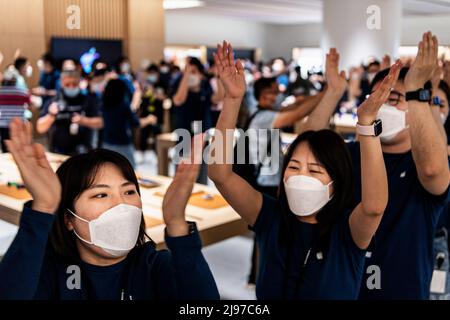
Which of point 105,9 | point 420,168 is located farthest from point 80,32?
point 420,168

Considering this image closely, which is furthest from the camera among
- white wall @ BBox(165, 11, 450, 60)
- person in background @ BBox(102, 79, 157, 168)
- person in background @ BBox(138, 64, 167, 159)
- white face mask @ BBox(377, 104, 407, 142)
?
white wall @ BBox(165, 11, 450, 60)

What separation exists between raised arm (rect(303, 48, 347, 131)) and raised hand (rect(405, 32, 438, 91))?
0.24 m

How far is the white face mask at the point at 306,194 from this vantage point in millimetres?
1088

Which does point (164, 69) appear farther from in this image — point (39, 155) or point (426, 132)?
point (39, 155)

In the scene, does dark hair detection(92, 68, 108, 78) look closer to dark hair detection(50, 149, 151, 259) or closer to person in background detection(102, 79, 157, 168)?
person in background detection(102, 79, 157, 168)

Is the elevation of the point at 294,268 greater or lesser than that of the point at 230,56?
lesser

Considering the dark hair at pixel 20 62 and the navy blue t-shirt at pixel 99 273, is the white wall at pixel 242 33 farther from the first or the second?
the navy blue t-shirt at pixel 99 273

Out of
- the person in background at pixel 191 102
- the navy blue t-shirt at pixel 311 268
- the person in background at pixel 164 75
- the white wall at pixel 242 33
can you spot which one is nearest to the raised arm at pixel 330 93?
the navy blue t-shirt at pixel 311 268

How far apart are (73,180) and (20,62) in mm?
256

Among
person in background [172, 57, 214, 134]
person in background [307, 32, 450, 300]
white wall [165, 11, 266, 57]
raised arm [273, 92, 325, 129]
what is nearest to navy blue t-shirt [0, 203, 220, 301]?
person in background [307, 32, 450, 300]

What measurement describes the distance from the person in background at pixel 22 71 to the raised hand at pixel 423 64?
723mm

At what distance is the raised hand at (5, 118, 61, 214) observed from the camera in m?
0.64

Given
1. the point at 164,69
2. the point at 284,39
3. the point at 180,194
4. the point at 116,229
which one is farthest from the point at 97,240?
the point at 284,39

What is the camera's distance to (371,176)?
92 centimetres
